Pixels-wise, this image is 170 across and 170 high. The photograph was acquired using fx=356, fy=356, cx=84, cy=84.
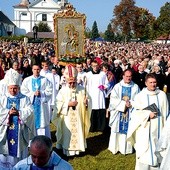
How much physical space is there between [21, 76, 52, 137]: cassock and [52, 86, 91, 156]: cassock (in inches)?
16.5

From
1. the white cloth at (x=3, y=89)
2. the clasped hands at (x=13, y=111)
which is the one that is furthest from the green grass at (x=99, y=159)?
the white cloth at (x=3, y=89)

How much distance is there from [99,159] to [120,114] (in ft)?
3.62

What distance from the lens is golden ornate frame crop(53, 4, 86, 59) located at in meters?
14.9

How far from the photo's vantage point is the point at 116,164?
7367 millimetres

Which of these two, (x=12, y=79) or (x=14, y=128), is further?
(x=14, y=128)

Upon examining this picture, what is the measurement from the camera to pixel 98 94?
32.4 ft

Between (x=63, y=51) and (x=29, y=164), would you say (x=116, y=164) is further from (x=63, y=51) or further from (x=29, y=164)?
(x=63, y=51)

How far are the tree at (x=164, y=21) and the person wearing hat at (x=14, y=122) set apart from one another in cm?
6260

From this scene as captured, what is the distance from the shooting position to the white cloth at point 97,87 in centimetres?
979

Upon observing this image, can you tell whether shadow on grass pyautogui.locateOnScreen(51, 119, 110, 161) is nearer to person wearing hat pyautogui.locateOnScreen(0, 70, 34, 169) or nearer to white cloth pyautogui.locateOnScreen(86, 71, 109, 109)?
white cloth pyautogui.locateOnScreen(86, 71, 109, 109)

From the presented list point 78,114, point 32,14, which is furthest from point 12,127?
point 32,14

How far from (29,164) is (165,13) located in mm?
69462

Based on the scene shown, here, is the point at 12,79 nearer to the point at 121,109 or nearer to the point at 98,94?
the point at 121,109

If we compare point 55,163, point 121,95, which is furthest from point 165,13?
point 55,163
